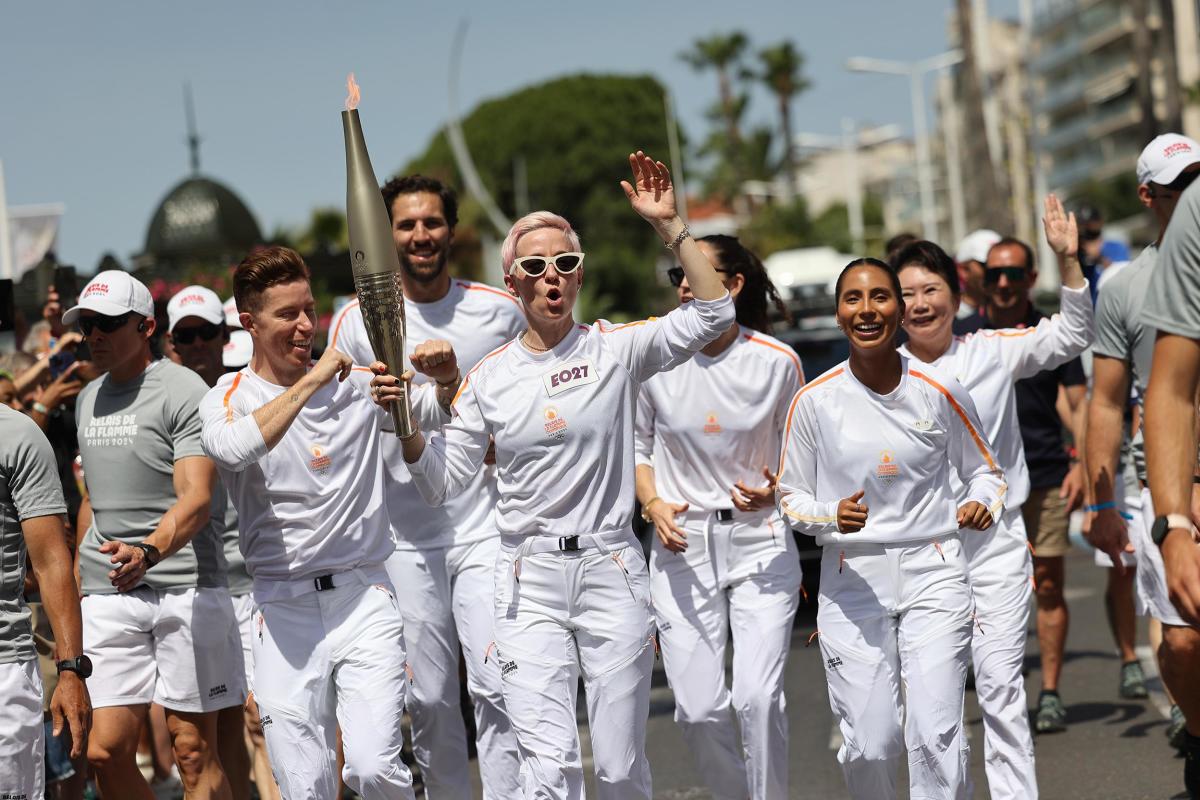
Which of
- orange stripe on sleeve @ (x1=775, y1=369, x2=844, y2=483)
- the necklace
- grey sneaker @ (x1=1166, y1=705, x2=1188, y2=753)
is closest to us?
the necklace

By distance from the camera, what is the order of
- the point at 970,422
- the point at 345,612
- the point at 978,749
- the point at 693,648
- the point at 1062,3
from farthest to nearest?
1. the point at 1062,3
2. the point at 978,749
3. the point at 693,648
4. the point at 970,422
5. the point at 345,612

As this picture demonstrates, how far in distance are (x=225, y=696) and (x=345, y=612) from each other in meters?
1.19

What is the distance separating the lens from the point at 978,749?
30.1 feet

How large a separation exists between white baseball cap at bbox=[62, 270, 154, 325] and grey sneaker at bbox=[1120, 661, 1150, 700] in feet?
19.7

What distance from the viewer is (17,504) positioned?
5.68m

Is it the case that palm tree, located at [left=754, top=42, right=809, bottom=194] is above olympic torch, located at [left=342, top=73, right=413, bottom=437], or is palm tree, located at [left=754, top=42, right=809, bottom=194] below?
above

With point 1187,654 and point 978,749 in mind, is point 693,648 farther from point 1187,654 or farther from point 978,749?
point 978,749

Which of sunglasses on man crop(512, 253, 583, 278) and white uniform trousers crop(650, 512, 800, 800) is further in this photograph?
white uniform trousers crop(650, 512, 800, 800)

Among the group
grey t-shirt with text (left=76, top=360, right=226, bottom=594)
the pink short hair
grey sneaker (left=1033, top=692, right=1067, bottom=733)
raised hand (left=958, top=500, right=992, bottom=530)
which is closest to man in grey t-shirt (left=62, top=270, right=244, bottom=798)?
grey t-shirt with text (left=76, top=360, right=226, bottom=594)

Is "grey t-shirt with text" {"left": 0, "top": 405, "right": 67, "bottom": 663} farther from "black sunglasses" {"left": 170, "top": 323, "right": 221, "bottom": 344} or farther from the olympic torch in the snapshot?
"black sunglasses" {"left": 170, "top": 323, "right": 221, "bottom": 344}

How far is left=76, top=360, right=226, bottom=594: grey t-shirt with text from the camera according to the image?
682cm

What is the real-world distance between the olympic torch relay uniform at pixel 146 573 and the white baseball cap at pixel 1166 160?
12.8ft

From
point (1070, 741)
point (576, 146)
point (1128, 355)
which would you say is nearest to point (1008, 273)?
point (1128, 355)

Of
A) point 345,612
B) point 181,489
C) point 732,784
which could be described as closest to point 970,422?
point 732,784
